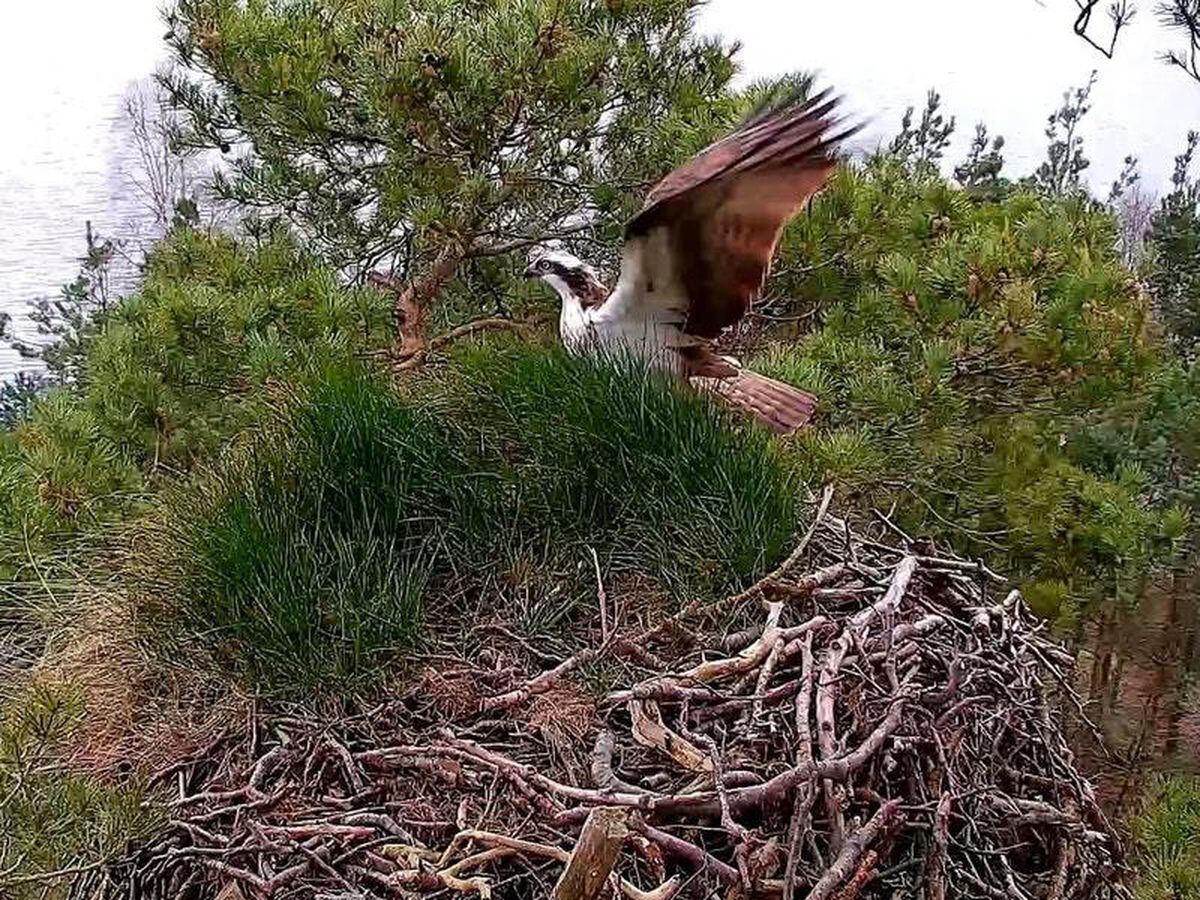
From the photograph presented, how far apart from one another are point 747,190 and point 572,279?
375 millimetres

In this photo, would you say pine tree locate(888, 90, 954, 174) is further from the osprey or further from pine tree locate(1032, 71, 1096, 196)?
the osprey

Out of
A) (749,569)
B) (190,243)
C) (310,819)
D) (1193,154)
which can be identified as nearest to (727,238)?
(749,569)

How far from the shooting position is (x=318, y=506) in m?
1.17

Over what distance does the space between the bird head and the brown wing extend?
245mm

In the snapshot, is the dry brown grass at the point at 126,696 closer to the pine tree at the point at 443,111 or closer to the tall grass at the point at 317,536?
the tall grass at the point at 317,536

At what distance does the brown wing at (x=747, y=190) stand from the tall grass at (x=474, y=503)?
144 millimetres

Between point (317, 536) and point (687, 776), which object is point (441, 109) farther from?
point (687, 776)

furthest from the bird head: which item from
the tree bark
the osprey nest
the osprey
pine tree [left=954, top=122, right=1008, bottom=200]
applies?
pine tree [left=954, top=122, right=1008, bottom=200]

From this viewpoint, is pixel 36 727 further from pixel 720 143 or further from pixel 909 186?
pixel 909 186

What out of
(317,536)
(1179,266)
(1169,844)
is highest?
(1179,266)

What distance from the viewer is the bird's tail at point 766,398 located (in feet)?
4.49

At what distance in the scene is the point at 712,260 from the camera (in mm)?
1272

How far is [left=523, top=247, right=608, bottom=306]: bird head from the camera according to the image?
1.51 metres

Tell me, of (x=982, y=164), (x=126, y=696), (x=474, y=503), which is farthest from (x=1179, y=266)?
(x=126, y=696)
